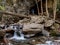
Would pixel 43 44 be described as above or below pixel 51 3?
below

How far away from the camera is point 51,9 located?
66.5 feet

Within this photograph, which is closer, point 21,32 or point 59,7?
point 21,32

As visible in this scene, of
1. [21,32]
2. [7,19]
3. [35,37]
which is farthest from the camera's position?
[7,19]

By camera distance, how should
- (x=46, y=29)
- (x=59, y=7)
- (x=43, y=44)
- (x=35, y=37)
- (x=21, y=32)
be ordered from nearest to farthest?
(x=43, y=44) < (x=35, y=37) < (x=21, y=32) < (x=46, y=29) < (x=59, y=7)

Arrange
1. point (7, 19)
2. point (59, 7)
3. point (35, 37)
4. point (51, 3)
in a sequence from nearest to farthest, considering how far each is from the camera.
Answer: point (35, 37)
point (7, 19)
point (51, 3)
point (59, 7)

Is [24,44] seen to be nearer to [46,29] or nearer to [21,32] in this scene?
[21,32]

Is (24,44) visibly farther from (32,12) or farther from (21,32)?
(32,12)

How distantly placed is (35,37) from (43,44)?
2.21m

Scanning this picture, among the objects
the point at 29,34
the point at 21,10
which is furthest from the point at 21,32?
the point at 21,10

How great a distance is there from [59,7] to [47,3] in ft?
7.34

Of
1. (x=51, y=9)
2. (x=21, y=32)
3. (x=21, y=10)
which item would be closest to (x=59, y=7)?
(x=51, y=9)

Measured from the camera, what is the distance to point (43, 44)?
10.4m

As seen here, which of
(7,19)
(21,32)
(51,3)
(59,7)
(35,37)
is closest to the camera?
(35,37)

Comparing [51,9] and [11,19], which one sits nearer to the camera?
[11,19]
